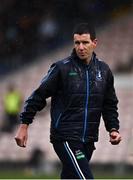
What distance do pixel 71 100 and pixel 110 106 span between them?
532 mm

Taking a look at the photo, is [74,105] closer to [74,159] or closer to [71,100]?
[71,100]

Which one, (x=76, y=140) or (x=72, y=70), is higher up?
(x=72, y=70)

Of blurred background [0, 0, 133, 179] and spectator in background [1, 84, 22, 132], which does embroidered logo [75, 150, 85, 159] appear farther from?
spectator in background [1, 84, 22, 132]

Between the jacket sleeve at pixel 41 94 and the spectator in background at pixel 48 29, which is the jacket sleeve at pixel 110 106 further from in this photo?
the spectator in background at pixel 48 29

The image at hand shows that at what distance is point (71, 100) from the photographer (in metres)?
8.66

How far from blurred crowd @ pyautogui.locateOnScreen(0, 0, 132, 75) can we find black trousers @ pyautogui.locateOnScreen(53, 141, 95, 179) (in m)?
15.3

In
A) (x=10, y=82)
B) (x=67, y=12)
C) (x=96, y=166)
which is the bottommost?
(x=96, y=166)

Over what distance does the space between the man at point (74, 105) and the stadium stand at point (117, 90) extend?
9.70m

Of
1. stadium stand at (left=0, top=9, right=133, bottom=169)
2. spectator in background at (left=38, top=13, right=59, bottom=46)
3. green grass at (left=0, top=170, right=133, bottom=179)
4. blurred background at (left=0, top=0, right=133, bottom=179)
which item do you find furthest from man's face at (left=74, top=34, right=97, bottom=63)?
spectator in background at (left=38, top=13, right=59, bottom=46)

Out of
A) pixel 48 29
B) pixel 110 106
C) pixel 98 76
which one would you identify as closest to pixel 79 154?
pixel 110 106

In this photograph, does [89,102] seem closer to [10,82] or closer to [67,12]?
[10,82]

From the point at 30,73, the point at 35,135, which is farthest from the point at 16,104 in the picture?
the point at 30,73

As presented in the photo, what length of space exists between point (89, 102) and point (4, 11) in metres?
17.0

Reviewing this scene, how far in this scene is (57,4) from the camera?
24.8m
